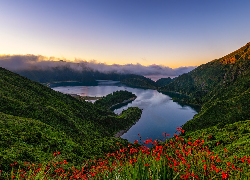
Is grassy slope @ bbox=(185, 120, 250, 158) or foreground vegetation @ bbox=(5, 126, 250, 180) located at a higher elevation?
foreground vegetation @ bbox=(5, 126, 250, 180)

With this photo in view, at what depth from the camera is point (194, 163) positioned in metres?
6.38

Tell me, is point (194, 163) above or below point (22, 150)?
above

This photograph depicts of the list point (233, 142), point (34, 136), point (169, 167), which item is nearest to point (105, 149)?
point (34, 136)

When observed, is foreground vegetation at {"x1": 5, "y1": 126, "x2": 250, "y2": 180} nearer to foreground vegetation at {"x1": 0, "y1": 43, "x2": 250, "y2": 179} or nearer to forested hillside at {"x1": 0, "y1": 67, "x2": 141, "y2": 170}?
foreground vegetation at {"x1": 0, "y1": 43, "x2": 250, "y2": 179}

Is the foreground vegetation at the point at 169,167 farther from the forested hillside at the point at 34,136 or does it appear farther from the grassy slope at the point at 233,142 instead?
the forested hillside at the point at 34,136

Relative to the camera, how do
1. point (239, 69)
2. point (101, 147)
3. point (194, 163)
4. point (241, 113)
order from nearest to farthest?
point (194, 163)
point (101, 147)
point (241, 113)
point (239, 69)

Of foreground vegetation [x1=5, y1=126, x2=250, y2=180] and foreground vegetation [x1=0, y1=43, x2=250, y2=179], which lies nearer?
foreground vegetation [x1=5, y1=126, x2=250, y2=180]

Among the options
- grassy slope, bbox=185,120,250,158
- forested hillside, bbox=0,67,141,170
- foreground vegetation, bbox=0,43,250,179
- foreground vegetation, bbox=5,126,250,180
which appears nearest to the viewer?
foreground vegetation, bbox=5,126,250,180

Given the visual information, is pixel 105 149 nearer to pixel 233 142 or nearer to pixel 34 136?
pixel 34 136

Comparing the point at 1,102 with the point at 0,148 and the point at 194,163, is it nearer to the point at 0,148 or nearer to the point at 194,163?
the point at 0,148

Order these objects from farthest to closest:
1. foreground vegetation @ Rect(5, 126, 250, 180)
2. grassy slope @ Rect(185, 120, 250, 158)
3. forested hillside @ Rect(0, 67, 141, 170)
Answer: grassy slope @ Rect(185, 120, 250, 158) → forested hillside @ Rect(0, 67, 141, 170) → foreground vegetation @ Rect(5, 126, 250, 180)

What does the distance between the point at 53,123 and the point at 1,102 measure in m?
19.9

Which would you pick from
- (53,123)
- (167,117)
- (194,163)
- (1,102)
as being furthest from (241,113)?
(1,102)

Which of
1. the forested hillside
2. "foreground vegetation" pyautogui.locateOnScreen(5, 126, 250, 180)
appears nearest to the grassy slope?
"foreground vegetation" pyautogui.locateOnScreen(5, 126, 250, 180)
